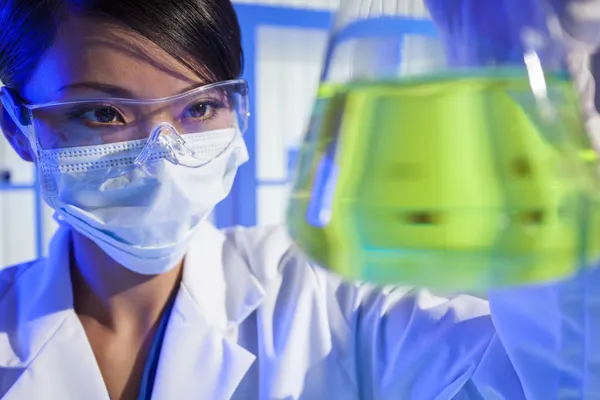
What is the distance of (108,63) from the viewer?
0.74 metres

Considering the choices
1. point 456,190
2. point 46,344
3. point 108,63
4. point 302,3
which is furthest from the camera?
point 302,3

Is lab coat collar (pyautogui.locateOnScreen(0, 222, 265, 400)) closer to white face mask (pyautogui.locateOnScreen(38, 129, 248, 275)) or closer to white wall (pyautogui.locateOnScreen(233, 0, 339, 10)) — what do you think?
white face mask (pyautogui.locateOnScreen(38, 129, 248, 275))

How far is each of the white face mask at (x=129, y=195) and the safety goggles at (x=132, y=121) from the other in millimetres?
12

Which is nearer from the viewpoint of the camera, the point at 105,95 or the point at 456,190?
the point at 456,190

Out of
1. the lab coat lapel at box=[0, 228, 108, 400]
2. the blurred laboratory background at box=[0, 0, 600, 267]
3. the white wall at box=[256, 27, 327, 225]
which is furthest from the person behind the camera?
the white wall at box=[256, 27, 327, 225]

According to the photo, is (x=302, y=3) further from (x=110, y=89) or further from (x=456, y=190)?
(x=456, y=190)

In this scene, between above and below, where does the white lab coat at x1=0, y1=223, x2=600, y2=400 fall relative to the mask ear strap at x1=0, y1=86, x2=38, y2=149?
below

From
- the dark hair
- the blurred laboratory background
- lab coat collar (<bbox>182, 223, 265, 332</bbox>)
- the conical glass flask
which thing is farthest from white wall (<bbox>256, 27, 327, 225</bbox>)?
the conical glass flask

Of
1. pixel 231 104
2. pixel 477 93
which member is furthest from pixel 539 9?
pixel 231 104

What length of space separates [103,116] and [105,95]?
0.03 m

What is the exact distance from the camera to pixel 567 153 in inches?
10.7

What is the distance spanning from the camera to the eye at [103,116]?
76cm

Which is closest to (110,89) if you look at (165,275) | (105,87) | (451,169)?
(105,87)

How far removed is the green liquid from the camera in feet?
0.82
